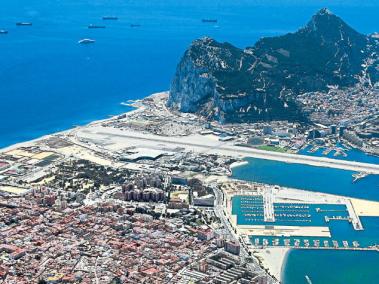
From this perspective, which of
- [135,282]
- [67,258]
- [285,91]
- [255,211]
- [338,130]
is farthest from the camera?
[285,91]

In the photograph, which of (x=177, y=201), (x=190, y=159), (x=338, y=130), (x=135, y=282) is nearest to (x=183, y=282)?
(x=135, y=282)

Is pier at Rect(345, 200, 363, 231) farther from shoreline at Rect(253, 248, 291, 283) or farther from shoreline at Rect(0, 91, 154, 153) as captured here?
shoreline at Rect(0, 91, 154, 153)

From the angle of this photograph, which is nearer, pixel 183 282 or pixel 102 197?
pixel 183 282

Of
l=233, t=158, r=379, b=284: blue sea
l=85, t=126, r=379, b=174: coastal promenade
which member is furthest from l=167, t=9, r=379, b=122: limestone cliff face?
l=233, t=158, r=379, b=284: blue sea

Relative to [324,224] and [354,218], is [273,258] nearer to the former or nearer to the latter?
[324,224]

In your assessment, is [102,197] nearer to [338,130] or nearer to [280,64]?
[338,130]

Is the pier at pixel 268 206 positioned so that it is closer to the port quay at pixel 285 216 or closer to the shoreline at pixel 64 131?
the port quay at pixel 285 216

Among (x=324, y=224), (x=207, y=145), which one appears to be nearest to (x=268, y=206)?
(x=324, y=224)
